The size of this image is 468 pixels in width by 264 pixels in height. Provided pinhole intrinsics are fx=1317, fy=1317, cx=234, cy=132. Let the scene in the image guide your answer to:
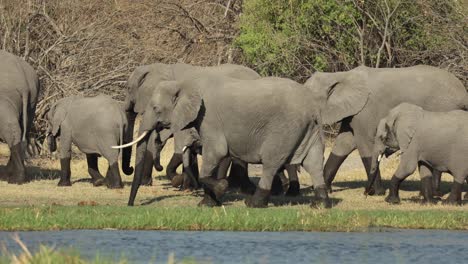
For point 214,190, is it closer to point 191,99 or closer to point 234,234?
point 191,99

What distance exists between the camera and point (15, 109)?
2322cm

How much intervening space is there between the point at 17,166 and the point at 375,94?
637 centimetres

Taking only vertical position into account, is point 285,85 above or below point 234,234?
above

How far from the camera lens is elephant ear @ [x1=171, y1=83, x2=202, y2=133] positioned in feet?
64.0

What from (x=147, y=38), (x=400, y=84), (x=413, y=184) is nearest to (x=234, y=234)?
(x=400, y=84)

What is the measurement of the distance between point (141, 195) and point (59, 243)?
6521 millimetres

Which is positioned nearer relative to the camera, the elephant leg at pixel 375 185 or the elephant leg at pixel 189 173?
the elephant leg at pixel 189 173

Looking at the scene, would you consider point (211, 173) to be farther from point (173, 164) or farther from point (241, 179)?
point (173, 164)

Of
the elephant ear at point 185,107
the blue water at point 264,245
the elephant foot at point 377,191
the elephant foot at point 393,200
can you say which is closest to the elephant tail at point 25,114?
the elephant ear at point 185,107

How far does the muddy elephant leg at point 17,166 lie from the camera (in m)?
22.9

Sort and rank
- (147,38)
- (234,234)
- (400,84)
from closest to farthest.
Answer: (234,234) → (400,84) → (147,38)

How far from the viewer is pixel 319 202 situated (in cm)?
1948

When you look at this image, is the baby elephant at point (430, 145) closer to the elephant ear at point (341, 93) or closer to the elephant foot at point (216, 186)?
the elephant ear at point (341, 93)

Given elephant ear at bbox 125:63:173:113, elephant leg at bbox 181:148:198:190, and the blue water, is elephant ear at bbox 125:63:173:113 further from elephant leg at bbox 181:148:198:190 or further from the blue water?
the blue water
